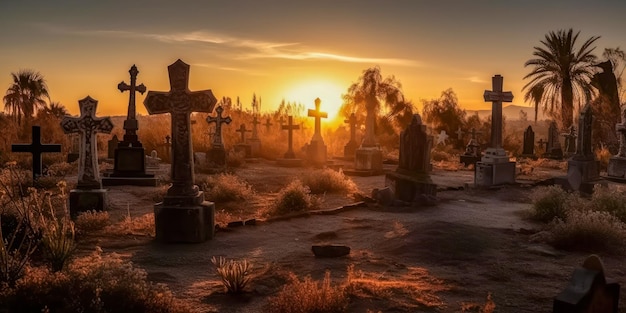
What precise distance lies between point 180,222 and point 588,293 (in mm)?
7106

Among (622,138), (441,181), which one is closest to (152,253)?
(441,181)

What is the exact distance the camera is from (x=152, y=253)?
8.41 metres

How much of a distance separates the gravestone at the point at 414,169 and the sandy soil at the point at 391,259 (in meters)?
1.14

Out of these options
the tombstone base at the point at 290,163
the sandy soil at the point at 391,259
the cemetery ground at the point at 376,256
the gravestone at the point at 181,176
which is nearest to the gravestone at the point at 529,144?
the tombstone base at the point at 290,163

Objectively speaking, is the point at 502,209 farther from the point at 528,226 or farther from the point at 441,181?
the point at 441,181

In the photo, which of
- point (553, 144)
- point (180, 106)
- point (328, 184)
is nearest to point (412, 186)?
point (328, 184)

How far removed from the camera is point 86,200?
11984mm

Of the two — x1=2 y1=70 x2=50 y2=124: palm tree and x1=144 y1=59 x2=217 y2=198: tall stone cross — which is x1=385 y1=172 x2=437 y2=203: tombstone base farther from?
x1=2 y1=70 x2=50 y2=124: palm tree

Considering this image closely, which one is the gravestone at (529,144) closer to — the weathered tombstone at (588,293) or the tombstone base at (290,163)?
the tombstone base at (290,163)

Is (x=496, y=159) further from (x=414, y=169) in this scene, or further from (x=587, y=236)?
(x=587, y=236)

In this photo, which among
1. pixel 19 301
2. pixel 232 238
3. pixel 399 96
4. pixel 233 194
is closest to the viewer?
pixel 19 301

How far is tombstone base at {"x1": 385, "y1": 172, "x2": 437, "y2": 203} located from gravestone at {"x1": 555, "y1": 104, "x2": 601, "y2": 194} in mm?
5230

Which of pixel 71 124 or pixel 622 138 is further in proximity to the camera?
pixel 622 138

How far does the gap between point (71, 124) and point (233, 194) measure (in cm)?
433
